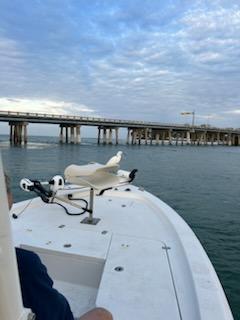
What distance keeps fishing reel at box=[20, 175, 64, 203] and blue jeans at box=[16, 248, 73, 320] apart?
118 inches

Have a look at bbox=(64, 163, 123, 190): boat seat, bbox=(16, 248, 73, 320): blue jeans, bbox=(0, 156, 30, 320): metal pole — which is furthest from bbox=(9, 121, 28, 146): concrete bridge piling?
bbox=(0, 156, 30, 320): metal pole

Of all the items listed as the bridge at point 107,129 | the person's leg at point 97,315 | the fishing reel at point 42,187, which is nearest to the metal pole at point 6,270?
the person's leg at point 97,315

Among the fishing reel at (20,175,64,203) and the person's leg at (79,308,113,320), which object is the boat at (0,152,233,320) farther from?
the person's leg at (79,308,113,320)

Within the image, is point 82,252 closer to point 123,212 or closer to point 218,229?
point 123,212

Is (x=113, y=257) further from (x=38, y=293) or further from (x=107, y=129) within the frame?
(x=107, y=129)

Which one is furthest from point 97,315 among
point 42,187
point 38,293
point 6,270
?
point 42,187

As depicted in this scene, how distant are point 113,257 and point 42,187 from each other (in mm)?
2170

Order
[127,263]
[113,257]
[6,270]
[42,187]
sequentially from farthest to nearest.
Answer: [42,187] → [113,257] → [127,263] → [6,270]

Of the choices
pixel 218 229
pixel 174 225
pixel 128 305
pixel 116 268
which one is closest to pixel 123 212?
pixel 174 225

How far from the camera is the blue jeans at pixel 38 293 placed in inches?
50.6

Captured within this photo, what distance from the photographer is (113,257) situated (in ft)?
9.37

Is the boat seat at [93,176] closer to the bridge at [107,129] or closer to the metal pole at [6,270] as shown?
the metal pole at [6,270]

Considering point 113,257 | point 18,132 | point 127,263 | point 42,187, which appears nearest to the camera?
point 127,263

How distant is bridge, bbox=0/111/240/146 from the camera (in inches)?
2233
